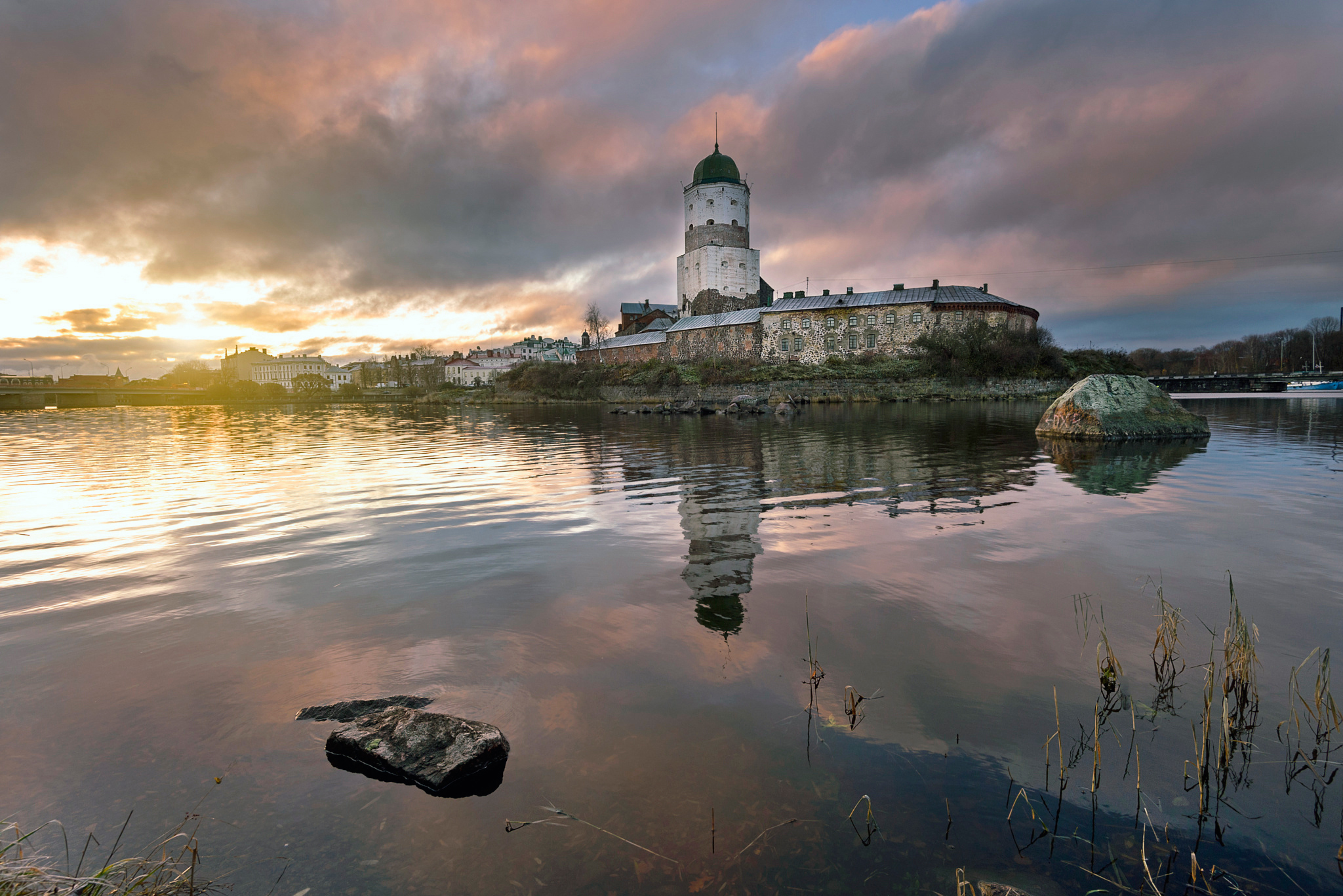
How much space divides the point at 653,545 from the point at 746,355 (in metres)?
70.6

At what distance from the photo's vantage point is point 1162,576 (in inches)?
233

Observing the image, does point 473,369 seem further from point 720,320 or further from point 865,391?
point 865,391

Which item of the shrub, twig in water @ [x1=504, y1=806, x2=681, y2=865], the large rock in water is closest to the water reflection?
the large rock in water

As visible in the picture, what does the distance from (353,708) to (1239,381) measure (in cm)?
13234

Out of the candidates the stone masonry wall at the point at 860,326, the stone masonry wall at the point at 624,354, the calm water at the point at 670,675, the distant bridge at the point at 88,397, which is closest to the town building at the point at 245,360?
the distant bridge at the point at 88,397

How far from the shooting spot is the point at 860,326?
7194 cm

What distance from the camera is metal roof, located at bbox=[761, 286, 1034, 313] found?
69250 mm

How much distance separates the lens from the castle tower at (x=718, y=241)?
81.1 m

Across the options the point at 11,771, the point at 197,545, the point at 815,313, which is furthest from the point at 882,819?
the point at 815,313

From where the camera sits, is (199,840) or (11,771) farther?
(11,771)

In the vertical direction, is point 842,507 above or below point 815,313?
below

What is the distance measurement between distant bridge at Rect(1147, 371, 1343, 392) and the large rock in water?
8454 cm

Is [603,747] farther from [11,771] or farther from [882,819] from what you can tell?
[11,771]

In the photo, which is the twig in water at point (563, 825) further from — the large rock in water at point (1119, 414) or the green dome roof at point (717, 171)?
the green dome roof at point (717, 171)
